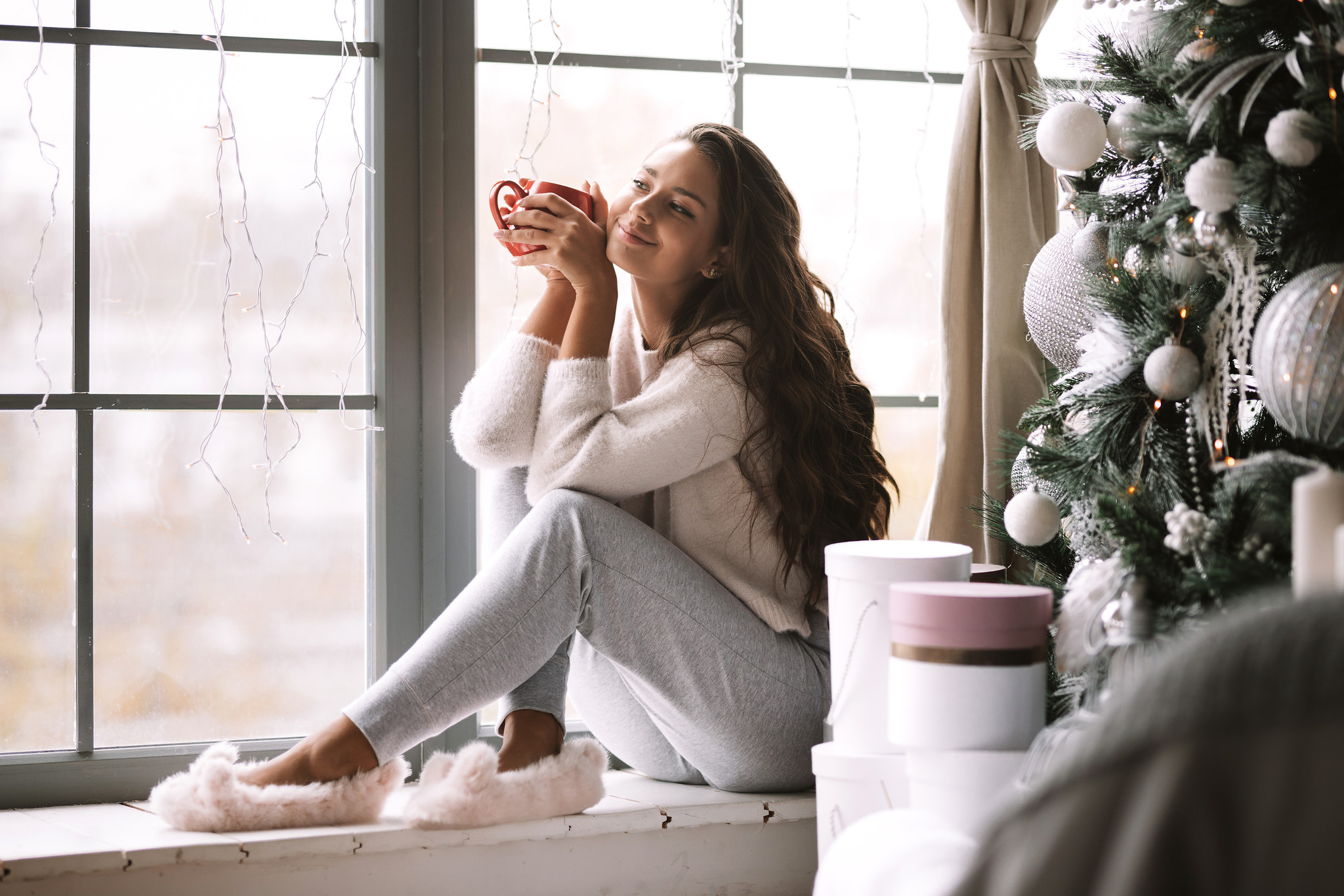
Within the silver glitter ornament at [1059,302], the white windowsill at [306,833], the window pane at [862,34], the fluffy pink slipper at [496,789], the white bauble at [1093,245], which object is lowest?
the white windowsill at [306,833]

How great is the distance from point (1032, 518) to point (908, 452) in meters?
0.70

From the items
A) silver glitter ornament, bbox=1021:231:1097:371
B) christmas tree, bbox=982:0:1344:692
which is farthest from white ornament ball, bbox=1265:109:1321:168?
silver glitter ornament, bbox=1021:231:1097:371

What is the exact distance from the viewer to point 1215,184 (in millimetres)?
1070

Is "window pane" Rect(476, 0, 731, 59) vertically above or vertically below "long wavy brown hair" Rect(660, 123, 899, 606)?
above

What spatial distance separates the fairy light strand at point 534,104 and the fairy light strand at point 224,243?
0.41 meters

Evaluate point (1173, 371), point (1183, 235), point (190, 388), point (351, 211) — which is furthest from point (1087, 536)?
point (190, 388)

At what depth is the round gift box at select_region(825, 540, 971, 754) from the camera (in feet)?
A: 4.10

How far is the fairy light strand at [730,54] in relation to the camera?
186 cm

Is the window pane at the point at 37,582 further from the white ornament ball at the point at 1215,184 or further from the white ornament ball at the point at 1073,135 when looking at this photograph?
the white ornament ball at the point at 1215,184

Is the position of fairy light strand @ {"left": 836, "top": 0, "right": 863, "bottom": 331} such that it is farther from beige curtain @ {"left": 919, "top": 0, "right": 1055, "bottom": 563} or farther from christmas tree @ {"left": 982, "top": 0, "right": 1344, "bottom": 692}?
christmas tree @ {"left": 982, "top": 0, "right": 1344, "bottom": 692}

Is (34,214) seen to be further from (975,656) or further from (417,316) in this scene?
(975,656)

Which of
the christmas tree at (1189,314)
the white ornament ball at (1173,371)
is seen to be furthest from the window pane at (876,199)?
the white ornament ball at (1173,371)

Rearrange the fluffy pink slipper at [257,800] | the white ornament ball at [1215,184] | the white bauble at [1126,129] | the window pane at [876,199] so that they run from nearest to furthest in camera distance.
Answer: the white ornament ball at [1215,184] → the white bauble at [1126,129] → the fluffy pink slipper at [257,800] → the window pane at [876,199]

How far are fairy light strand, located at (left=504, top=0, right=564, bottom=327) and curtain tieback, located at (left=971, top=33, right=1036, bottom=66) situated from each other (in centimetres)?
67
